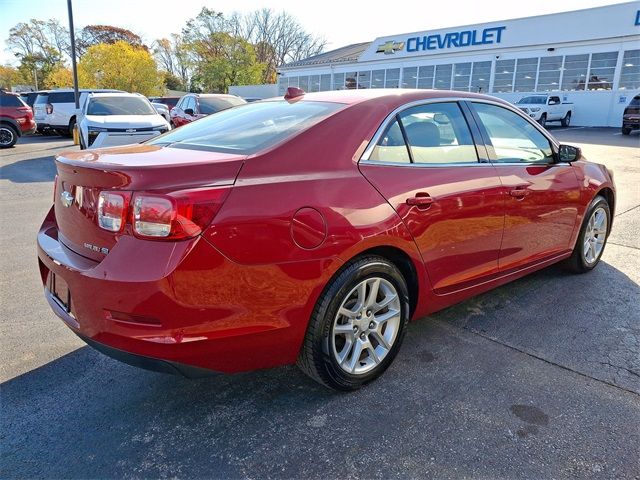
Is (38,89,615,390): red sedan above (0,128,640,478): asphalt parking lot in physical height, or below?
above

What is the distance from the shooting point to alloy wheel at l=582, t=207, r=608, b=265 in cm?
456

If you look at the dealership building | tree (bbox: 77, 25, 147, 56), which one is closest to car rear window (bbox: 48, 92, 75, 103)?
the dealership building

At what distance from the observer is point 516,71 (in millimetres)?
28781

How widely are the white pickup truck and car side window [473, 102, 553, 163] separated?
22.2 metres

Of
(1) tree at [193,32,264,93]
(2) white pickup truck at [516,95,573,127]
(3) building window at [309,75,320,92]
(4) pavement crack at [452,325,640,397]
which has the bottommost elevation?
(4) pavement crack at [452,325,640,397]

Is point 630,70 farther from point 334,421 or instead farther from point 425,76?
point 334,421

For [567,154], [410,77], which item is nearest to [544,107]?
[410,77]

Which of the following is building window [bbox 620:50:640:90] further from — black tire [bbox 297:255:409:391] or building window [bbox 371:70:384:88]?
black tire [bbox 297:255:409:391]

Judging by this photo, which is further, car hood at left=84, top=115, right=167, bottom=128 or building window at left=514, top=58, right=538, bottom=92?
building window at left=514, top=58, right=538, bottom=92

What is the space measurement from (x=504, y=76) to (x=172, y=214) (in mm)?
31321

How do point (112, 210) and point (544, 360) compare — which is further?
point (544, 360)

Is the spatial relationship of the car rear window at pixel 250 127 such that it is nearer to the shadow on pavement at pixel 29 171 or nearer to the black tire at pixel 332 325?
the black tire at pixel 332 325

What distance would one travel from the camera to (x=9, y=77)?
217 feet

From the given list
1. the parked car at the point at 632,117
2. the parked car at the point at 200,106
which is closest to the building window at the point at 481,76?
the parked car at the point at 632,117
